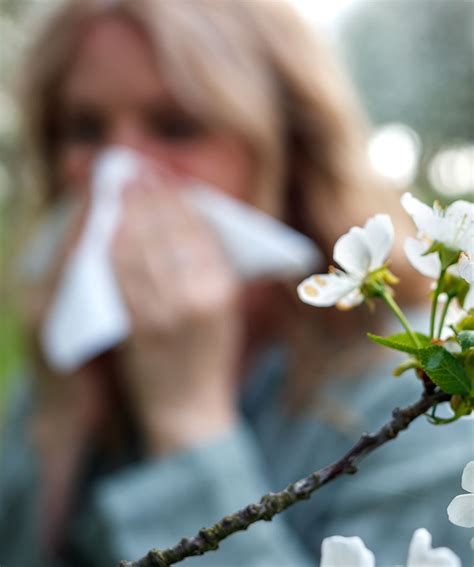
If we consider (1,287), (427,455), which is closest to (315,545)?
(427,455)

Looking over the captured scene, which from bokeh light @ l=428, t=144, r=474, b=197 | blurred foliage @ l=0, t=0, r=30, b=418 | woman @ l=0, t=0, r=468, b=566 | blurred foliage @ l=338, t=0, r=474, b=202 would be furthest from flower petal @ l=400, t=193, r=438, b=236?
blurred foliage @ l=338, t=0, r=474, b=202

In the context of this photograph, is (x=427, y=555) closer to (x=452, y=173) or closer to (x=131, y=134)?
(x=452, y=173)

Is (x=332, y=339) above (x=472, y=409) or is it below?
above

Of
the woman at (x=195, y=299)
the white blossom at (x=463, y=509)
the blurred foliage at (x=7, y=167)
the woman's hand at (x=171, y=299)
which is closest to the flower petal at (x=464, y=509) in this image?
the white blossom at (x=463, y=509)

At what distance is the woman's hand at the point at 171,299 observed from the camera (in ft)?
2.51

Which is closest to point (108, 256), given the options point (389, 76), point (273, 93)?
point (273, 93)

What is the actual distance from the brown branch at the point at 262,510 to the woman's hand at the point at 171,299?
65 centimetres

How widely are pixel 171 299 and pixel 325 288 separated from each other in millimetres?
658

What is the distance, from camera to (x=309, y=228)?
0.82 meters

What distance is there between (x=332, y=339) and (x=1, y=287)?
2.16 ft

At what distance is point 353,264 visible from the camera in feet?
0.41

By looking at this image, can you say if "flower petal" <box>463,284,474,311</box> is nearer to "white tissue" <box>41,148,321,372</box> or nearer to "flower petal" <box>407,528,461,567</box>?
"flower petal" <box>407,528,461,567</box>

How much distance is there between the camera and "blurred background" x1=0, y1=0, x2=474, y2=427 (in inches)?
43.0

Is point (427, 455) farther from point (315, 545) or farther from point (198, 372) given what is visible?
point (198, 372)
